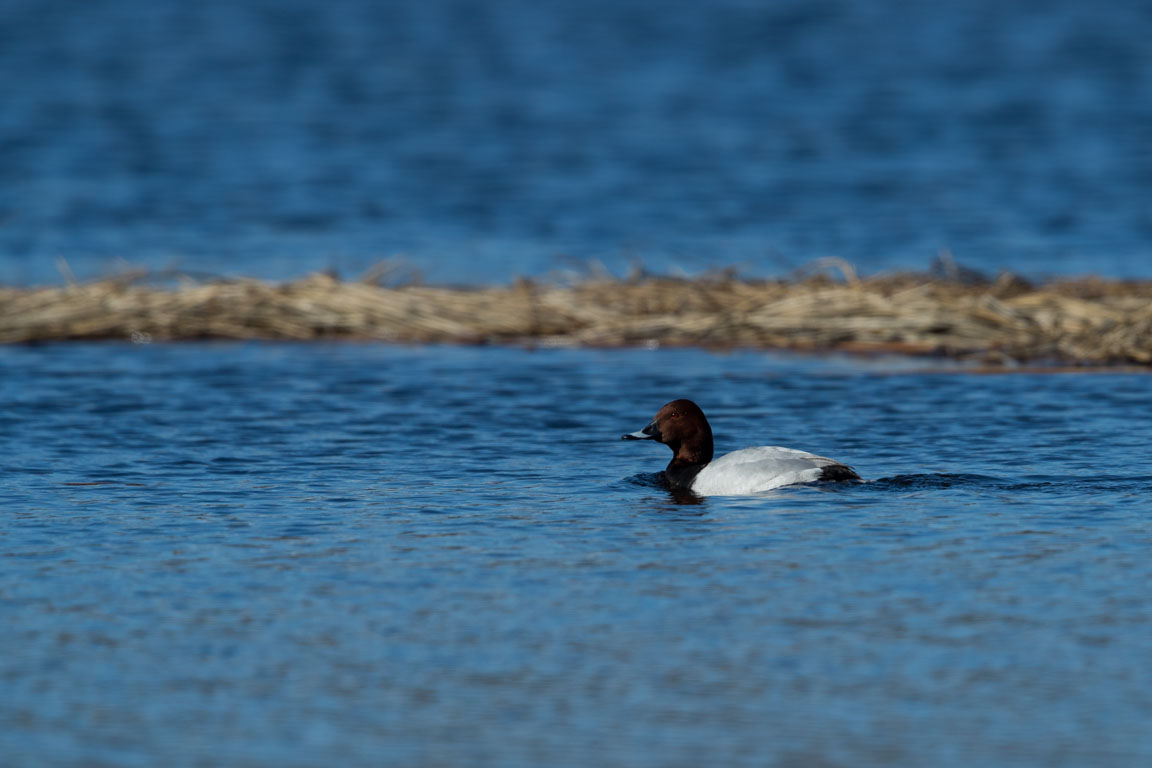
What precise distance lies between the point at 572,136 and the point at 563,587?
1049 inches

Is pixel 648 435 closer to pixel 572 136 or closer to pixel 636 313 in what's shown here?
pixel 636 313

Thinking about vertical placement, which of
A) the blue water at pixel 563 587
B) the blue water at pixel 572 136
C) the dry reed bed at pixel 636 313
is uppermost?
the blue water at pixel 572 136

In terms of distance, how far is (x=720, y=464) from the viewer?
10.6m

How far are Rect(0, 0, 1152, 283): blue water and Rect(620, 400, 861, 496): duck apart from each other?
708cm

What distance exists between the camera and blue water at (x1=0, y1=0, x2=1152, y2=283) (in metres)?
23.6

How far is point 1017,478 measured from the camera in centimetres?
1030

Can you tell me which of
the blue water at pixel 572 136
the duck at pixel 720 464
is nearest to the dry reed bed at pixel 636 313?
the blue water at pixel 572 136

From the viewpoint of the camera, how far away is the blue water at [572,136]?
23.6m

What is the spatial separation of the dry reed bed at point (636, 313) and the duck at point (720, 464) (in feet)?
16.0

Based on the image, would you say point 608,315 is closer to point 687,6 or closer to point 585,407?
point 585,407

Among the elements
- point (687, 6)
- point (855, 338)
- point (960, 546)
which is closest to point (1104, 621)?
point (960, 546)

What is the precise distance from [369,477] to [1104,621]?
5.05m

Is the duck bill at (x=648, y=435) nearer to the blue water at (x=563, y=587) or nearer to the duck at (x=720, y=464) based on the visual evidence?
the duck at (x=720, y=464)

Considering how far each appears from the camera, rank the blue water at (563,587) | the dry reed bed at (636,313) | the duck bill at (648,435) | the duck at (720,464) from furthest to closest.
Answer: the dry reed bed at (636,313)
the duck bill at (648,435)
the duck at (720,464)
the blue water at (563,587)
